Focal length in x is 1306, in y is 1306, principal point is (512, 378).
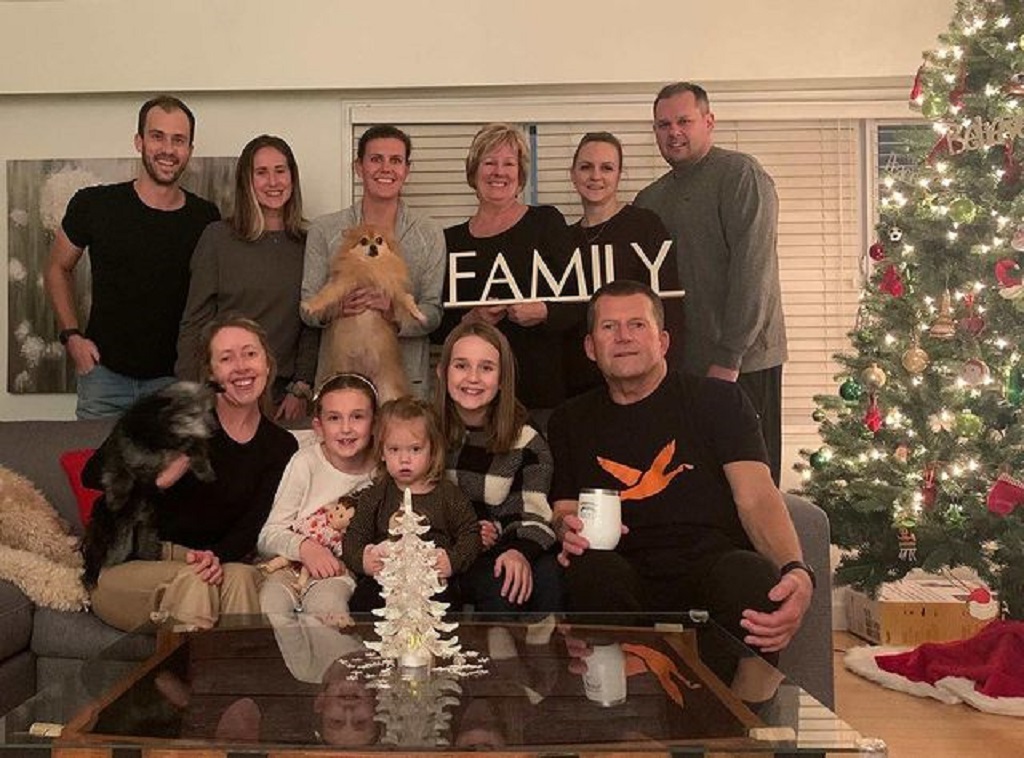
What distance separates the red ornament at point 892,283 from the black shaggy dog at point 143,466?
243cm

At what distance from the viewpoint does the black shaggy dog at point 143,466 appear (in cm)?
326

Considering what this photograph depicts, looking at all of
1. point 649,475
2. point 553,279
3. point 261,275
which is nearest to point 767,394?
point 553,279

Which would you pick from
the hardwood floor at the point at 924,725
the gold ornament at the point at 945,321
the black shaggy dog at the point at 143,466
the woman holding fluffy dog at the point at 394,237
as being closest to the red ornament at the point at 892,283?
the gold ornament at the point at 945,321

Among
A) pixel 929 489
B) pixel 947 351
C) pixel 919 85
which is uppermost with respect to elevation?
pixel 919 85

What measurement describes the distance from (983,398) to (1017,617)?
0.72 metres

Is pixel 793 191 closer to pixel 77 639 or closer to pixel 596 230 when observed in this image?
pixel 596 230

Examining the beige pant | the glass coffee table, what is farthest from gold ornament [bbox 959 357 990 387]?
the beige pant

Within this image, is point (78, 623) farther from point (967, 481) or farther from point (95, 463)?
point (967, 481)

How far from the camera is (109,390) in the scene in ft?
14.5

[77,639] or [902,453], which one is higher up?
[902,453]

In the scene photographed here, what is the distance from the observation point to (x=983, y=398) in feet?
14.2

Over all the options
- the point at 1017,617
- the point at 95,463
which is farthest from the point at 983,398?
the point at 95,463

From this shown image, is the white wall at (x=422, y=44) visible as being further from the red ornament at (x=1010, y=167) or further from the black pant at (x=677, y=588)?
the black pant at (x=677, y=588)

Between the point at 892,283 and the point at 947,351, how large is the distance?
0.98 feet
